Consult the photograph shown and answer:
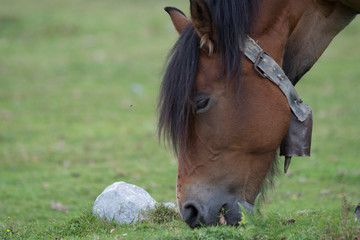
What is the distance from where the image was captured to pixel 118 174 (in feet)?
27.9

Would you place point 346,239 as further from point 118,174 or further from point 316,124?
point 316,124

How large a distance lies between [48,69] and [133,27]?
5.82 metres

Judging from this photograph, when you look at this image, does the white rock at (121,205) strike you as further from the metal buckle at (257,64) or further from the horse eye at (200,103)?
the metal buckle at (257,64)

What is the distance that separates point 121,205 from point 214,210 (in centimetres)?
132

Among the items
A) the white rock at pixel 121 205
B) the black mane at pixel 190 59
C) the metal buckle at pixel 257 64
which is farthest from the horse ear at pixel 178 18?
the white rock at pixel 121 205

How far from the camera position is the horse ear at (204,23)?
3.42 meters

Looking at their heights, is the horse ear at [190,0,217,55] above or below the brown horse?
above

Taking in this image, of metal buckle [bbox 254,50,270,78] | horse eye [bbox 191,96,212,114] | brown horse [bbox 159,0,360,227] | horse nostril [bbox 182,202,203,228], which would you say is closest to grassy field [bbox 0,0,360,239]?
horse nostril [bbox 182,202,203,228]

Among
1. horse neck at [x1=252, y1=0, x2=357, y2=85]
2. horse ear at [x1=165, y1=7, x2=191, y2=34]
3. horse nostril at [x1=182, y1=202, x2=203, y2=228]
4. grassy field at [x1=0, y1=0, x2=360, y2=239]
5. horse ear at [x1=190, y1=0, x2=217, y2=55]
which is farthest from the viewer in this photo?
grassy field at [x1=0, y1=0, x2=360, y2=239]

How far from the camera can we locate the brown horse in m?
3.57

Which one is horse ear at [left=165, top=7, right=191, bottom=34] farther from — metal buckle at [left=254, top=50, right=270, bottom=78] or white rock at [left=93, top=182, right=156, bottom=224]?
white rock at [left=93, top=182, right=156, bottom=224]

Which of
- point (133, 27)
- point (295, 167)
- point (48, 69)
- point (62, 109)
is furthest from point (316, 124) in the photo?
point (133, 27)

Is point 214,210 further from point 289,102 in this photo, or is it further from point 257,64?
point 257,64

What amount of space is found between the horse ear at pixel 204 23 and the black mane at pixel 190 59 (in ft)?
0.17
